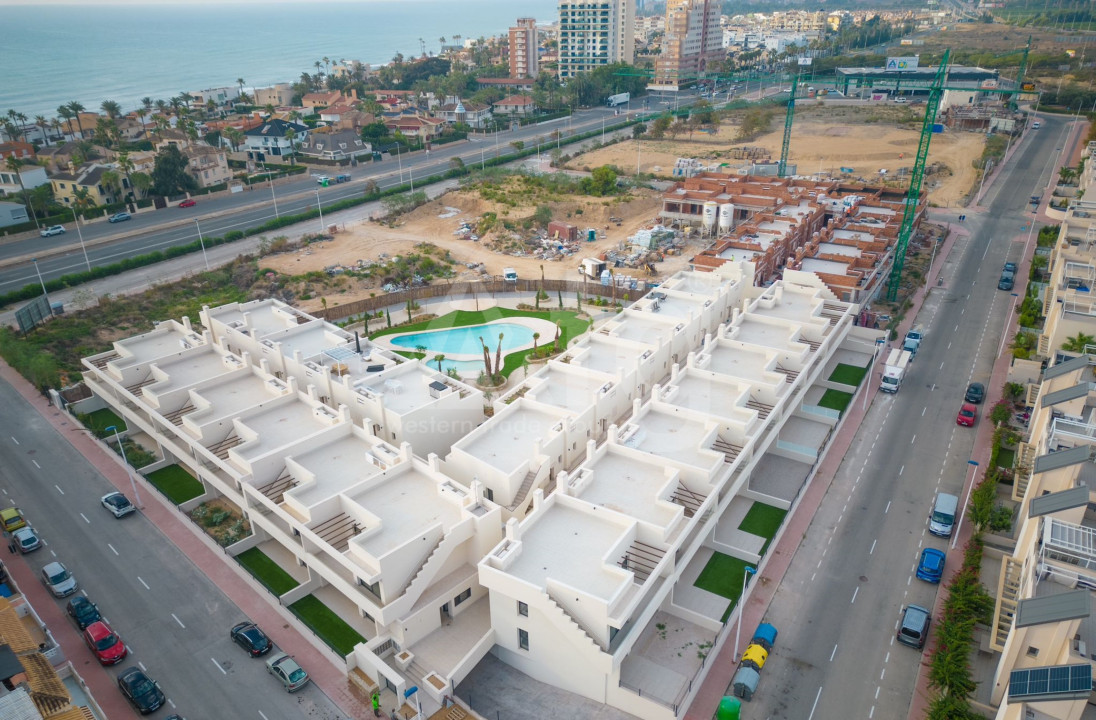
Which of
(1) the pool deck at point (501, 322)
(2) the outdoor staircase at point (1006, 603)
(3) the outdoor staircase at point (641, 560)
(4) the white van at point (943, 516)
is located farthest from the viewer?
(1) the pool deck at point (501, 322)

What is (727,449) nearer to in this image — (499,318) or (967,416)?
(967,416)

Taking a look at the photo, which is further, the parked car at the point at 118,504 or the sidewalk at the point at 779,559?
the parked car at the point at 118,504

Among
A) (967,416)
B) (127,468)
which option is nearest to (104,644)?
(127,468)

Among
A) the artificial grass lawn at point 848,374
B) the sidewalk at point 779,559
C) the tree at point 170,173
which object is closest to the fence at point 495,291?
the artificial grass lawn at point 848,374

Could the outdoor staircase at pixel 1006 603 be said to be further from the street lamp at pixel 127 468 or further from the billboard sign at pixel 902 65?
the billboard sign at pixel 902 65

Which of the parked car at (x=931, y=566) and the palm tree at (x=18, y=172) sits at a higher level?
the palm tree at (x=18, y=172)

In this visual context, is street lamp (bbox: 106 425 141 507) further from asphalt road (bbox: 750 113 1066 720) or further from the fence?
asphalt road (bbox: 750 113 1066 720)

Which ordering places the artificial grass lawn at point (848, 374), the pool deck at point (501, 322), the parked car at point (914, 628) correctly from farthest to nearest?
the pool deck at point (501, 322), the artificial grass lawn at point (848, 374), the parked car at point (914, 628)

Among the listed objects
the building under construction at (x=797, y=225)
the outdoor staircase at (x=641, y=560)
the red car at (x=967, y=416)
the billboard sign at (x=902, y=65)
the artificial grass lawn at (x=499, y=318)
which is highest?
the billboard sign at (x=902, y=65)
